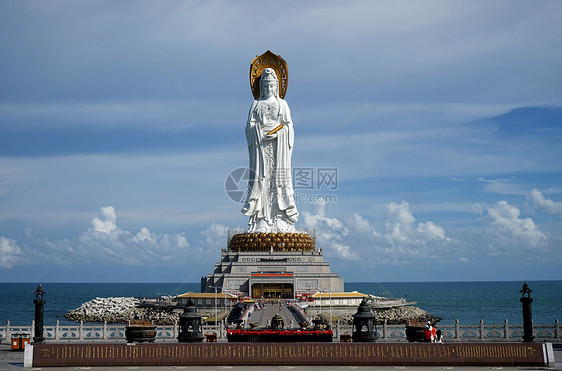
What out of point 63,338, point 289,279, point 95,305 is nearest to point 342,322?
point 289,279

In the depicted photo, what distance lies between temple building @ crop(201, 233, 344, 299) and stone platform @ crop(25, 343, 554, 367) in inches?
896

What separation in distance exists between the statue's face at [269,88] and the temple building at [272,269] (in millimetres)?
10899

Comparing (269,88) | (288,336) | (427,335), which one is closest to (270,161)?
(269,88)

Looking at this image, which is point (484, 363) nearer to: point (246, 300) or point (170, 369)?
point (170, 369)

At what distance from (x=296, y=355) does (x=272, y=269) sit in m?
25.9

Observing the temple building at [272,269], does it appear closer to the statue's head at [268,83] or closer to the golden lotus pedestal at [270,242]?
the golden lotus pedestal at [270,242]

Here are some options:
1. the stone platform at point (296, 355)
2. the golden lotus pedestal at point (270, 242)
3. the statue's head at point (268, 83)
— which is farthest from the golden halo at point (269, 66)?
the stone platform at point (296, 355)

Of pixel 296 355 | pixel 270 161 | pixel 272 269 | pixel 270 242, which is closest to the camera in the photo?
pixel 296 355

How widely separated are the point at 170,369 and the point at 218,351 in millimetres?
1441

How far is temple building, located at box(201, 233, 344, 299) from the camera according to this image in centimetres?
4338

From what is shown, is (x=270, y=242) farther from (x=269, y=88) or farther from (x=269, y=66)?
(x=269, y=66)

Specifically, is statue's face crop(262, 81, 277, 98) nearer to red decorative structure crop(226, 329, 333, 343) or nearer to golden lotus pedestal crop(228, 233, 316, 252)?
golden lotus pedestal crop(228, 233, 316, 252)

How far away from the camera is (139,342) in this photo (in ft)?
67.8

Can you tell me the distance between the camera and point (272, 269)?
44.8 meters
